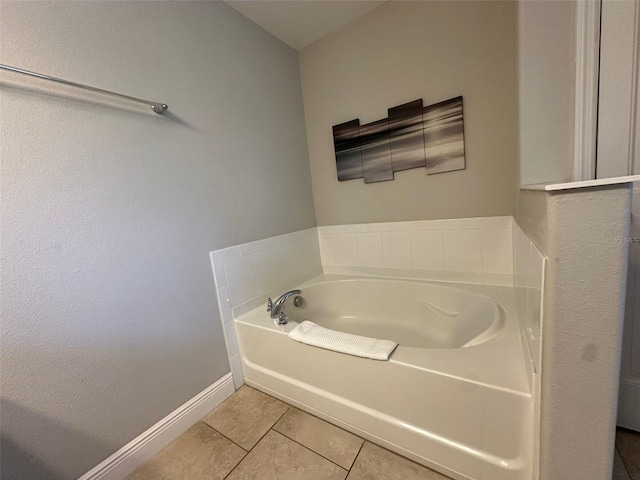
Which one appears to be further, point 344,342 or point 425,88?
point 425,88

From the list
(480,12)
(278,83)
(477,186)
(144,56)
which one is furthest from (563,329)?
(278,83)

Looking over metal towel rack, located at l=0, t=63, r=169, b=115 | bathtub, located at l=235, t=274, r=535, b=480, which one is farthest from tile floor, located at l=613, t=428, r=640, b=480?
metal towel rack, located at l=0, t=63, r=169, b=115

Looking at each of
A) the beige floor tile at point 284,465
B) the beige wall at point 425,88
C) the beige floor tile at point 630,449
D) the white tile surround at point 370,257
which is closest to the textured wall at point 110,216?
the white tile surround at point 370,257

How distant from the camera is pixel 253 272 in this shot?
1625 millimetres

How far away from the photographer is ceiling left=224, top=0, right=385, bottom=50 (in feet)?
5.02

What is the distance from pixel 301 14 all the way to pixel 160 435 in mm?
2549

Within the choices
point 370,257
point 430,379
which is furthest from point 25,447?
point 370,257

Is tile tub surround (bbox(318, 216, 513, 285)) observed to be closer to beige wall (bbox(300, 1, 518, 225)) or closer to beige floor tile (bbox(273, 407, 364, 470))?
beige wall (bbox(300, 1, 518, 225))

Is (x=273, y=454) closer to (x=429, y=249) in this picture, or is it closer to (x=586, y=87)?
(x=429, y=249)

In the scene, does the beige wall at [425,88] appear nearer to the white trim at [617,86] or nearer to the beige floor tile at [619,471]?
the white trim at [617,86]

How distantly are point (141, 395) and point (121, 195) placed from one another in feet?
2.93

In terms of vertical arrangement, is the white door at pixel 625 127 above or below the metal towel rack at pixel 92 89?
below

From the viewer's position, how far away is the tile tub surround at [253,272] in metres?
1.45

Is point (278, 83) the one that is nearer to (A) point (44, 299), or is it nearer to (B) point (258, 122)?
(B) point (258, 122)
